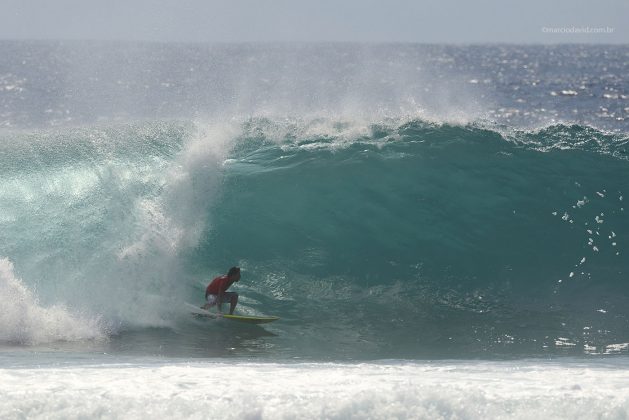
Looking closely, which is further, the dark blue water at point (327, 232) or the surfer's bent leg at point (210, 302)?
the surfer's bent leg at point (210, 302)

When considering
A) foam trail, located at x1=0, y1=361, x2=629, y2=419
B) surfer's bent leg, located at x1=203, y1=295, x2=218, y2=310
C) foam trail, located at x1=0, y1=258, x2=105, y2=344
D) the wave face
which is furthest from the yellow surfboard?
foam trail, located at x1=0, y1=361, x2=629, y2=419

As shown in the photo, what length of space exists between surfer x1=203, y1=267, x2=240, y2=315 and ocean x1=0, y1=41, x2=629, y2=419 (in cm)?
28

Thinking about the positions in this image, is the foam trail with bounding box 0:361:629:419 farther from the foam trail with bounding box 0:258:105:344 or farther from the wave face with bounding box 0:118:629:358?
the foam trail with bounding box 0:258:105:344

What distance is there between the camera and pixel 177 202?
13.4 metres

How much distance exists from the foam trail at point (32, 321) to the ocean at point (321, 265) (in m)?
0.03

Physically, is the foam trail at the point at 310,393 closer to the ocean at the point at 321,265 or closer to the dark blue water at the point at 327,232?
the ocean at the point at 321,265

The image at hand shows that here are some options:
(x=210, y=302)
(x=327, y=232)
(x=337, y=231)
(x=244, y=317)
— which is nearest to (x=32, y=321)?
(x=210, y=302)

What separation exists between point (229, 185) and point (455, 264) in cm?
402

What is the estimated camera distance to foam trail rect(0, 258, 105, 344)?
10.6 metres

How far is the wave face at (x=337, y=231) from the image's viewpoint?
11364 millimetres

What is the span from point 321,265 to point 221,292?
7.60ft

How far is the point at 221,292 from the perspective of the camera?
11.3m

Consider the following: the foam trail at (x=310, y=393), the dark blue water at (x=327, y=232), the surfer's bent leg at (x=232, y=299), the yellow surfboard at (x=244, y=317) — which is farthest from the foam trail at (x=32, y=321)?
the foam trail at (x=310, y=393)

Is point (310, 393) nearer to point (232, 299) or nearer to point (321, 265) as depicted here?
point (232, 299)
